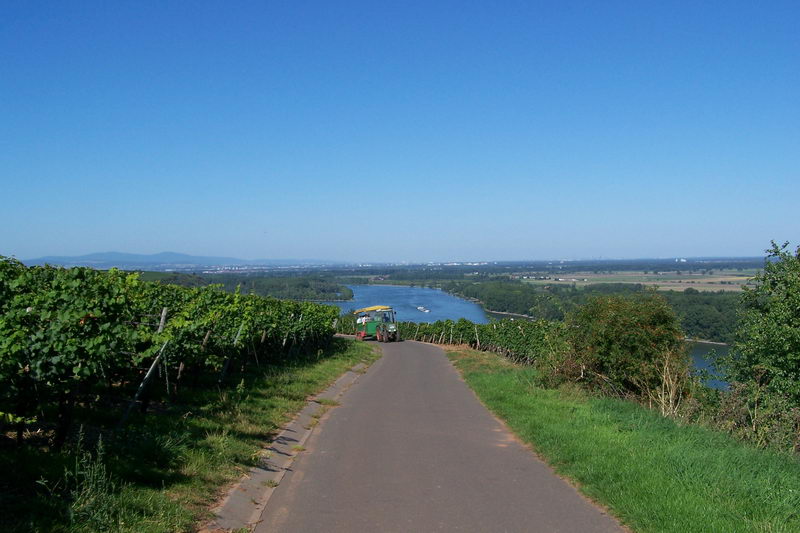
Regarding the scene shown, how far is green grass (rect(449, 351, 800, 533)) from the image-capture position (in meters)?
5.54

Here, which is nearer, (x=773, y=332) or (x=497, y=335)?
(x=773, y=332)

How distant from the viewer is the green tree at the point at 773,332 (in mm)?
13555

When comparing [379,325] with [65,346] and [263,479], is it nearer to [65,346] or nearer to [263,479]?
[263,479]

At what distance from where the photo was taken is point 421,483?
7309 mm

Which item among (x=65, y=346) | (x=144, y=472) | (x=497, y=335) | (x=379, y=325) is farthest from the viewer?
(x=379, y=325)

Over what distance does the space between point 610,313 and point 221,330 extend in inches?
366

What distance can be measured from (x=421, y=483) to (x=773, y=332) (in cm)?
1097

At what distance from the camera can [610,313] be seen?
14.7m

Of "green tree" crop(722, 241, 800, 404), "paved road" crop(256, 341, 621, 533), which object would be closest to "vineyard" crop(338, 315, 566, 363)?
"green tree" crop(722, 241, 800, 404)

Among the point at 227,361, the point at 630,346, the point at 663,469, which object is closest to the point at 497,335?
the point at 630,346

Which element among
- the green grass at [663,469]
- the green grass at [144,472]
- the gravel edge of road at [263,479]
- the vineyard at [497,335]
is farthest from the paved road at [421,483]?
the vineyard at [497,335]

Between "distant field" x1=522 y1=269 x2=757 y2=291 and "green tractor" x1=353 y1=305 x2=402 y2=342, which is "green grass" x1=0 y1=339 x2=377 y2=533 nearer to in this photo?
"green tractor" x1=353 y1=305 x2=402 y2=342

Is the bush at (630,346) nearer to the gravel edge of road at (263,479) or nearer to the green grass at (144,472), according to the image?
the gravel edge of road at (263,479)

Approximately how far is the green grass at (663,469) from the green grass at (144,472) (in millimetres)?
4272
